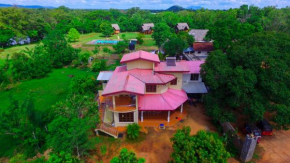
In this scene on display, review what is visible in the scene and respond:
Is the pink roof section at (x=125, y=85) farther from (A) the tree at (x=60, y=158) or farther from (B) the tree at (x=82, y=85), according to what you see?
(A) the tree at (x=60, y=158)

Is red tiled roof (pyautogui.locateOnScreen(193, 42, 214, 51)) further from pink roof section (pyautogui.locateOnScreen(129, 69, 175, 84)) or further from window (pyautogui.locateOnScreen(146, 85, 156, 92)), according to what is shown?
window (pyautogui.locateOnScreen(146, 85, 156, 92))

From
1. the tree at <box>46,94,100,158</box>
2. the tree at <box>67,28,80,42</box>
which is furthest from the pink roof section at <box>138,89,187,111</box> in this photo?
the tree at <box>67,28,80,42</box>

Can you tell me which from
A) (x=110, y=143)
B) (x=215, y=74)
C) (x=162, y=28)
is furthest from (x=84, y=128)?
(x=162, y=28)

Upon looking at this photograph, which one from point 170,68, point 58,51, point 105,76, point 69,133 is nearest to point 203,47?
point 170,68

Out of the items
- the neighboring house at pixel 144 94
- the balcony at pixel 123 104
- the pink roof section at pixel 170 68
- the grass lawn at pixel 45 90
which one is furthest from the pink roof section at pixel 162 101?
the grass lawn at pixel 45 90

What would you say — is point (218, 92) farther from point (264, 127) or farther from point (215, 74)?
point (264, 127)
